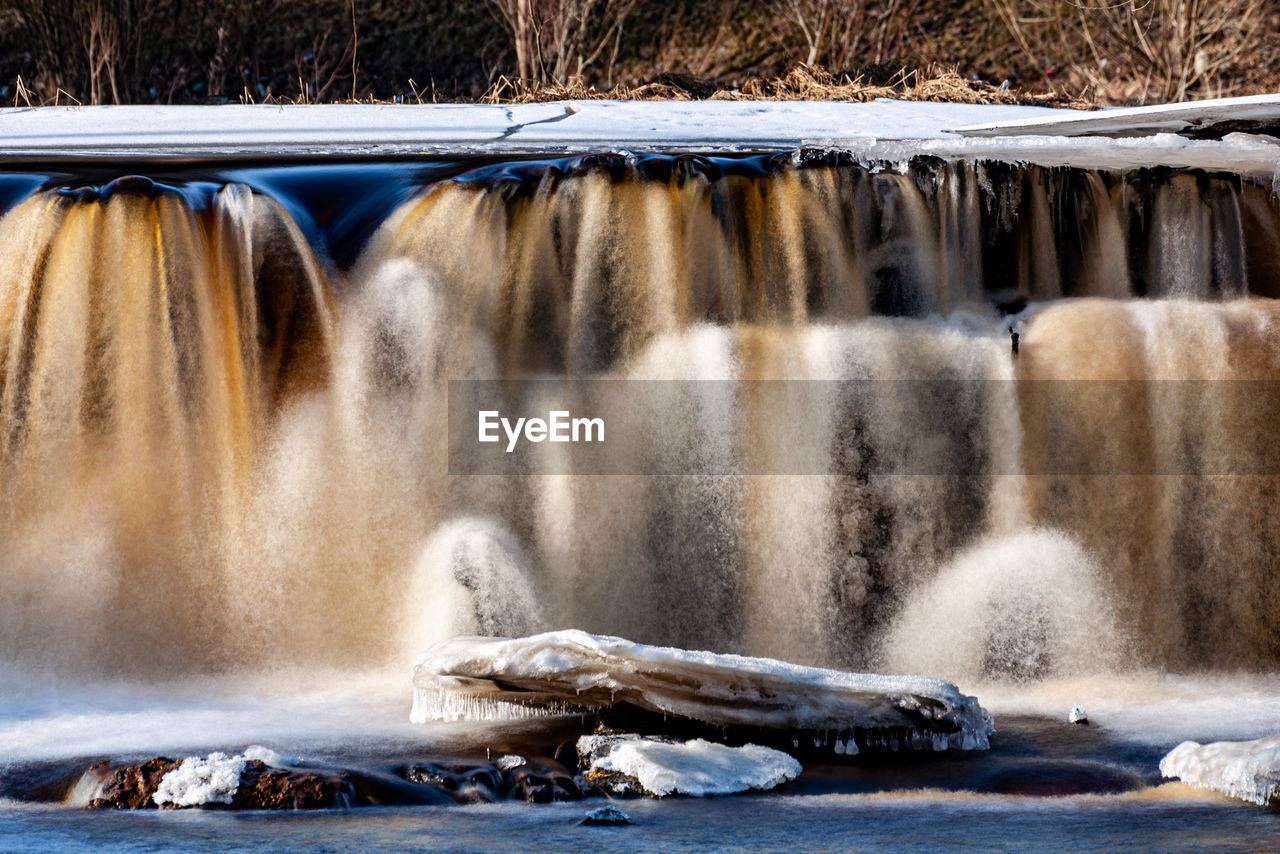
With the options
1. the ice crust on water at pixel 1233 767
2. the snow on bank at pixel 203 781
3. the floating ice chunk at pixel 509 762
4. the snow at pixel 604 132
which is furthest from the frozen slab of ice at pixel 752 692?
the snow at pixel 604 132

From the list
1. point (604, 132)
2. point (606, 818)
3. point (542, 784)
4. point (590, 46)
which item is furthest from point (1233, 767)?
point (590, 46)

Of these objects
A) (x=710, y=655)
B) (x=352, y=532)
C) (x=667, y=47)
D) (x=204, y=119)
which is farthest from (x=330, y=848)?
(x=667, y=47)

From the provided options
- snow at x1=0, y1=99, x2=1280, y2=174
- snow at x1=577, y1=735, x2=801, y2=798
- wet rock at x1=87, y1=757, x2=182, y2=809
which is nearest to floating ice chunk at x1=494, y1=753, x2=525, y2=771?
snow at x1=577, y1=735, x2=801, y2=798

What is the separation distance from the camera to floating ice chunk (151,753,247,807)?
4395 mm

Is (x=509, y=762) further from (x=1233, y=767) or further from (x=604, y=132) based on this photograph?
(x=604, y=132)

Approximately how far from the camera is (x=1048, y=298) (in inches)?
255

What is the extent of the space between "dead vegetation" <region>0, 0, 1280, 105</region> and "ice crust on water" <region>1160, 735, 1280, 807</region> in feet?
30.2

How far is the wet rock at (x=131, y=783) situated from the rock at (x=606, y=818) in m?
1.21

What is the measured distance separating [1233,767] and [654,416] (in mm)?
2671

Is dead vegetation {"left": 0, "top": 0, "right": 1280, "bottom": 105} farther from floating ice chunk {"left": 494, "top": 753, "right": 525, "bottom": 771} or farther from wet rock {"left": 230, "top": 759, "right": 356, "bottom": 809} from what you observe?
wet rock {"left": 230, "top": 759, "right": 356, "bottom": 809}

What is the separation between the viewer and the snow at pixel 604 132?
6.43 metres

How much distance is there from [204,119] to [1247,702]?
606cm

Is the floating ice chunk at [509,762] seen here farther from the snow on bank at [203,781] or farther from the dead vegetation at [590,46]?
the dead vegetation at [590,46]

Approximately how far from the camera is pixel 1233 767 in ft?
14.8
